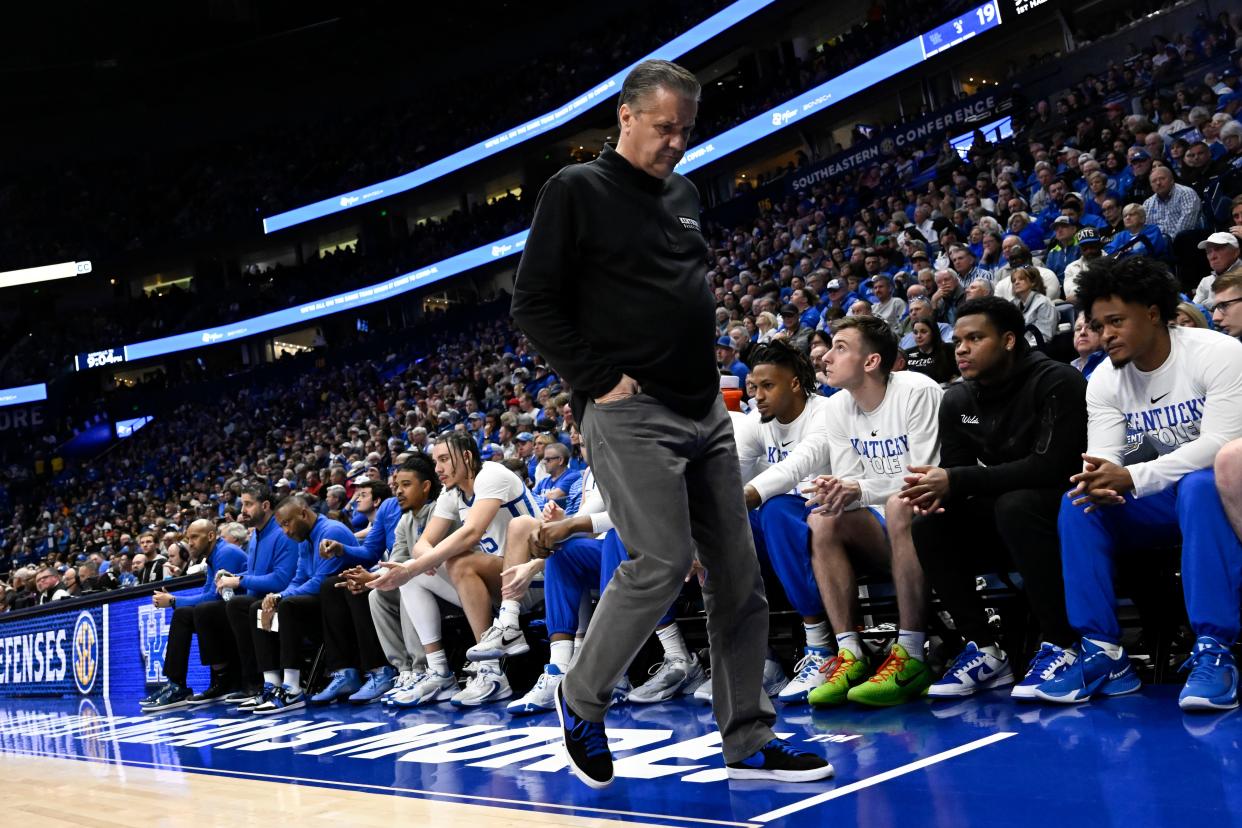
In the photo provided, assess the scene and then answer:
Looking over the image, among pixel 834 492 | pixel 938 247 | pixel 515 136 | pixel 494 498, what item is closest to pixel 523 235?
pixel 515 136

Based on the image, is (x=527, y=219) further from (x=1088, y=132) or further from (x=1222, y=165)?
(x=1222, y=165)

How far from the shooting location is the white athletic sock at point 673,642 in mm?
4406

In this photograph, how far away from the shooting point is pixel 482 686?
481cm

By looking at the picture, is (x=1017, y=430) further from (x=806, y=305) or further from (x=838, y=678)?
(x=806, y=305)

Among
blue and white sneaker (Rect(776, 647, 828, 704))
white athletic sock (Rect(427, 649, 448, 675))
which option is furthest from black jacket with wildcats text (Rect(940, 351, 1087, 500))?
white athletic sock (Rect(427, 649, 448, 675))

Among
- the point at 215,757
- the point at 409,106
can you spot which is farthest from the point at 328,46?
the point at 215,757

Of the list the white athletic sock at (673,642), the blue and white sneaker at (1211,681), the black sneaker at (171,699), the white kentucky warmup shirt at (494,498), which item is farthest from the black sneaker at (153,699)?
the blue and white sneaker at (1211,681)

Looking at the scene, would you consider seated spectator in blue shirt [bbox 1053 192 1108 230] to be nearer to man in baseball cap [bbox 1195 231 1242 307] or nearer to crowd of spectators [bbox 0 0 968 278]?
man in baseball cap [bbox 1195 231 1242 307]

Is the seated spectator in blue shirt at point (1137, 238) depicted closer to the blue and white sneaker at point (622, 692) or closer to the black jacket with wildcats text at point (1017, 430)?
the black jacket with wildcats text at point (1017, 430)

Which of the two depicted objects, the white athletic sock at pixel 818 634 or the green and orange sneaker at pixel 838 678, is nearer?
the green and orange sneaker at pixel 838 678

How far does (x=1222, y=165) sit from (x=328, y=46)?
27.0 meters

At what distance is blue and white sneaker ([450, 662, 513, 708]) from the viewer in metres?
4.80

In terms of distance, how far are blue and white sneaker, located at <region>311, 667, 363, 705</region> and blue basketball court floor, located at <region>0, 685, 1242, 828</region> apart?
3.66 feet

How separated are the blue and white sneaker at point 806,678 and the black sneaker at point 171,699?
4900 millimetres
